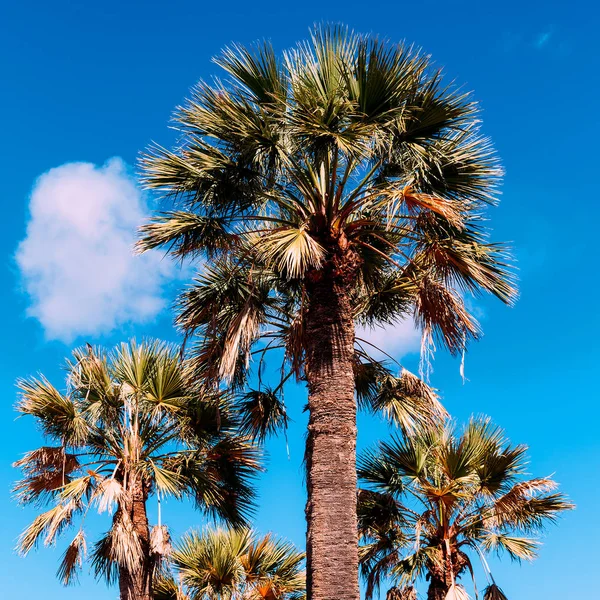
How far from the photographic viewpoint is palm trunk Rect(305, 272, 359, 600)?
8.22m

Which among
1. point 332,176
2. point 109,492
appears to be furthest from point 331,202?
point 109,492

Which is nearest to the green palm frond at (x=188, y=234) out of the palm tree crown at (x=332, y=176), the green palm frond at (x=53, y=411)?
the palm tree crown at (x=332, y=176)

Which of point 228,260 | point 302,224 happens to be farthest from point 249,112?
point 228,260

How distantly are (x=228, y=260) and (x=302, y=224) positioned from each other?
8.60 feet

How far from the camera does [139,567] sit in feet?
38.8

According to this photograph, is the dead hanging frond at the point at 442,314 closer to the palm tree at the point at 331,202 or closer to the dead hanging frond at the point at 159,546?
the palm tree at the point at 331,202

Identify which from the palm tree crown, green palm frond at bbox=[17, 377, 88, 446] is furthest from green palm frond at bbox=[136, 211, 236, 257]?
green palm frond at bbox=[17, 377, 88, 446]

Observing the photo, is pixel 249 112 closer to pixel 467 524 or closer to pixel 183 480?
pixel 183 480

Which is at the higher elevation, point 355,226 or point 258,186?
point 258,186

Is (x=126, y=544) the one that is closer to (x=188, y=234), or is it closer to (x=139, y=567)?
(x=139, y=567)

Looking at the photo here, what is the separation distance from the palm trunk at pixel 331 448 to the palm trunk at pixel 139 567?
423cm

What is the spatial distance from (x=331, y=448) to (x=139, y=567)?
15.7 feet

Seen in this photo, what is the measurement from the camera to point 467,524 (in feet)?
44.2

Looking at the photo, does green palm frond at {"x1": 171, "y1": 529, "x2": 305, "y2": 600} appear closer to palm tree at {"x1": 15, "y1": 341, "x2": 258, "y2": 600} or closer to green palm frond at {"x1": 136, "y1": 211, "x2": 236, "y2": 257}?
palm tree at {"x1": 15, "y1": 341, "x2": 258, "y2": 600}
